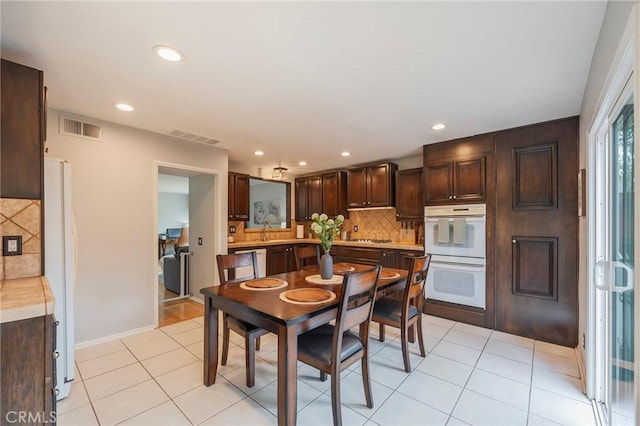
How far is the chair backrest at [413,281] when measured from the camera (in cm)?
236

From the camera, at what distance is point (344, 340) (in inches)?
75.5

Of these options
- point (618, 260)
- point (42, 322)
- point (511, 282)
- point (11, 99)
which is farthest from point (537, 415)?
point (11, 99)

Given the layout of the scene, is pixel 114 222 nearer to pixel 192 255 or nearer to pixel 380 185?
pixel 192 255

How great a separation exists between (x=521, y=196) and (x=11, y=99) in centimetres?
447

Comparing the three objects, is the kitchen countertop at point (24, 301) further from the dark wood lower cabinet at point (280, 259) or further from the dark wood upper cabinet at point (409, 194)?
the dark wood upper cabinet at point (409, 194)

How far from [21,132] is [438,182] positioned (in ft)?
13.2

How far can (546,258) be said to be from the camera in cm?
301

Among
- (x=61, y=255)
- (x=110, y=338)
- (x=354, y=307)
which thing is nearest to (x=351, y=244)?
(x=354, y=307)

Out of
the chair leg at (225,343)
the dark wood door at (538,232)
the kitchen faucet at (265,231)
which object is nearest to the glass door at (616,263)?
the dark wood door at (538,232)

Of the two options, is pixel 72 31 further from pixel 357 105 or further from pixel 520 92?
Result: pixel 520 92

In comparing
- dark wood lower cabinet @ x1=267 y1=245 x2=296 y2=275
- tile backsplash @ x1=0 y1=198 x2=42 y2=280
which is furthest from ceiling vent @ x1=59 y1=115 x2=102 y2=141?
dark wood lower cabinet @ x1=267 y1=245 x2=296 y2=275

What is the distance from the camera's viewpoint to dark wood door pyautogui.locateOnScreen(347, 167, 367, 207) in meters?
4.84

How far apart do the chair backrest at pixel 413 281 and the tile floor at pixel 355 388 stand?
60 cm

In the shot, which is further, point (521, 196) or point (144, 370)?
point (521, 196)
